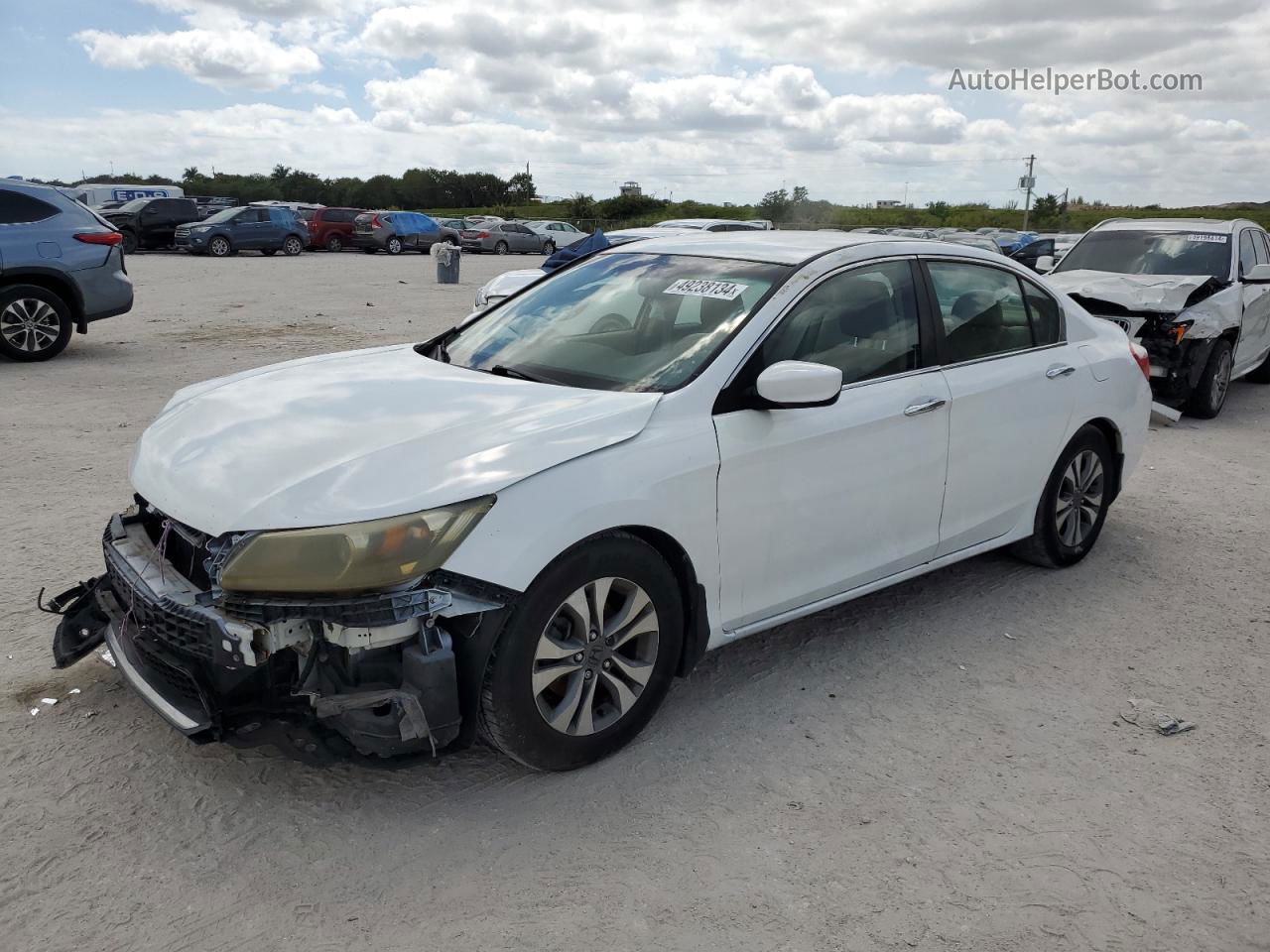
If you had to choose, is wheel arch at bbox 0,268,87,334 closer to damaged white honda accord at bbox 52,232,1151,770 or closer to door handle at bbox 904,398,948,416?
damaged white honda accord at bbox 52,232,1151,770

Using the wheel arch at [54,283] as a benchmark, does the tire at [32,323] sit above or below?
below

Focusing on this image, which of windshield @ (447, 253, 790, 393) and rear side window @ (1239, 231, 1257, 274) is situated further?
rear side window @ (1239, 231, 1257, 274)

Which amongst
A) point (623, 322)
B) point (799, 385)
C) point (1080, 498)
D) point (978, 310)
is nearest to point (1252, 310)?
point (1080, 498)

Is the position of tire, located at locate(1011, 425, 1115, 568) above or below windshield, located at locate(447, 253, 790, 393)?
below

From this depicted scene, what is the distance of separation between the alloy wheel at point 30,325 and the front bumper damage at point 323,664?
30.6 feet

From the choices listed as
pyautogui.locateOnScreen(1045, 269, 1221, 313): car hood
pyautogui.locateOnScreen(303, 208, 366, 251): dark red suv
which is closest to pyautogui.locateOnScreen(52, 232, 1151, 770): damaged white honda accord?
pyautogui.locateOnScreen(1045, 269, 1221, 313): car hood

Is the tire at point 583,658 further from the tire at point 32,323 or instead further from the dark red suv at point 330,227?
the dark red suv at point 330,227

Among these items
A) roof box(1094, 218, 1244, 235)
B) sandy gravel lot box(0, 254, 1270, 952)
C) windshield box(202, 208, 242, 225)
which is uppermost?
windshield box(202, 208, 242, 225)

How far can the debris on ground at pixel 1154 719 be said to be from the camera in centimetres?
383

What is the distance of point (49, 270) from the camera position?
10820mm

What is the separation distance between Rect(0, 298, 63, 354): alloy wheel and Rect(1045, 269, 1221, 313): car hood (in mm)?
9782

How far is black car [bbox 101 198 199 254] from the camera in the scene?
3045 cm

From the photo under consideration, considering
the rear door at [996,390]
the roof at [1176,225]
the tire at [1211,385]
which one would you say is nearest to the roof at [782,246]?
the rear door at [996,390]

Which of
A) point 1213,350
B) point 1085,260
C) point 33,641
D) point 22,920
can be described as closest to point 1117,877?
point 22,920
